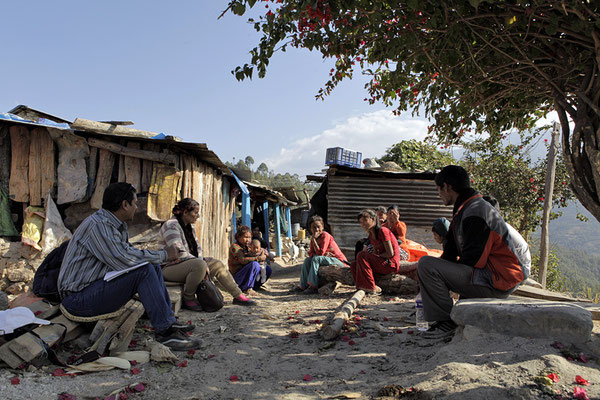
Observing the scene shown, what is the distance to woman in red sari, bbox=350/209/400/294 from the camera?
20.5 feet

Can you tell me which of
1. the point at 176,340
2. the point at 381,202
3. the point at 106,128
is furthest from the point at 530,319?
the point at 381,202

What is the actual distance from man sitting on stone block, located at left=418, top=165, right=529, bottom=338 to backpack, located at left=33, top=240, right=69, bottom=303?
3.42 metres

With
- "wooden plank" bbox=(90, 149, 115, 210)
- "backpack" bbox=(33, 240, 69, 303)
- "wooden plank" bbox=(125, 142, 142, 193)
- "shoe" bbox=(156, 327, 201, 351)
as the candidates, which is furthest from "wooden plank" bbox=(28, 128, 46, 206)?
"shoe" bbox=(156, 327, 201, 351)

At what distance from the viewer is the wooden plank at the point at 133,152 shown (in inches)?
268

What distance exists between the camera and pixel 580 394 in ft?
6.88

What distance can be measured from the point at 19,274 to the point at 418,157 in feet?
43.9

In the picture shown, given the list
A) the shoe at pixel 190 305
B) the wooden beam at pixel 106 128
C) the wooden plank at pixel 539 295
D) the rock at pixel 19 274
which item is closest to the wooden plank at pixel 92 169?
the wooden beam at pixel 106 128

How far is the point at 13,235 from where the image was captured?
6621mm

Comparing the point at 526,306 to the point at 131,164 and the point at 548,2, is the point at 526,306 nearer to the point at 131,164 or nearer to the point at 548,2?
the point at 548,2

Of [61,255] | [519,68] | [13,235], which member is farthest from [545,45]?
[13,235]

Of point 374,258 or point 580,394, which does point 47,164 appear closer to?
point 374,258

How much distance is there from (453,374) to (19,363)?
9.83ft

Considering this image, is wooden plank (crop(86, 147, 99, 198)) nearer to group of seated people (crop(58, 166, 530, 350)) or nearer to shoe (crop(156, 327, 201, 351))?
group of seated people (crop(58, 166, 530, 350))

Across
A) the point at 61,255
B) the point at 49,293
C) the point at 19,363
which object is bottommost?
the point at 19,363
